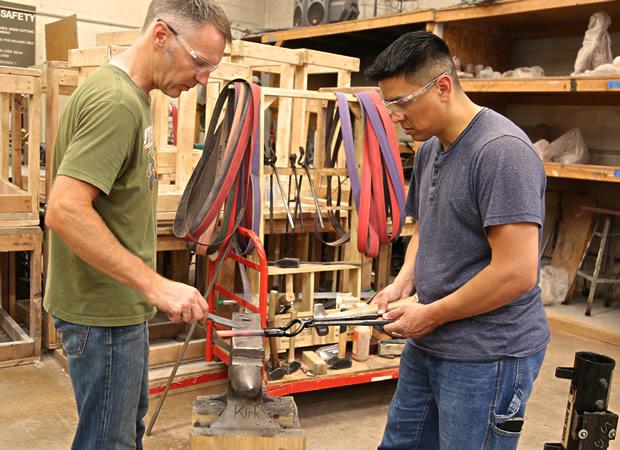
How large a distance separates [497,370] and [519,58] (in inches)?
216

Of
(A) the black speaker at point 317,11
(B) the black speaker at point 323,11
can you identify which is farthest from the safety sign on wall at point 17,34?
(A) the black speaker at point 317,11

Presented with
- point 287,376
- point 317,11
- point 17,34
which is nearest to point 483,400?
point 287,376

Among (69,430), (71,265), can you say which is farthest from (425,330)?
(69,430)

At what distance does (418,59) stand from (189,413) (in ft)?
7.97

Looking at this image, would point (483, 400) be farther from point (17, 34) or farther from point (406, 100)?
point (17, 34)

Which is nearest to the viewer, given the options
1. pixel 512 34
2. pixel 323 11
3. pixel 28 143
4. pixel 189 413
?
pixel 189 413

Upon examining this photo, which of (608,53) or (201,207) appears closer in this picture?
(201,207)

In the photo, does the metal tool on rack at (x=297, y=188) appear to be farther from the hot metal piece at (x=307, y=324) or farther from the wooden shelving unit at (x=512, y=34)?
the wooden shelving unit at (x=512, y=34)

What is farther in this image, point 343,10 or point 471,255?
point 343,10

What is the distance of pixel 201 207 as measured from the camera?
3234 mm

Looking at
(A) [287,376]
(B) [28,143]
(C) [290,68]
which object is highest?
(C) [290,68]

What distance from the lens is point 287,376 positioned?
3328 millimetres

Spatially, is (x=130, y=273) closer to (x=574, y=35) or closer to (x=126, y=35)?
(x=126, y=35)

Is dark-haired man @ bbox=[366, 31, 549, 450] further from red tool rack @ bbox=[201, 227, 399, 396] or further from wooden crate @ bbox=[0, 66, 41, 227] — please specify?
wooden crate @ bbox=[0, 66, 41, 227]
